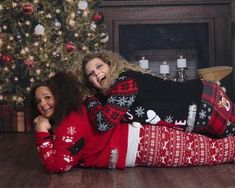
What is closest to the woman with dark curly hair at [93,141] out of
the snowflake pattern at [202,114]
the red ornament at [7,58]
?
the snowflake pattern at [202,114]

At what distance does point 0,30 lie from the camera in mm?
4547

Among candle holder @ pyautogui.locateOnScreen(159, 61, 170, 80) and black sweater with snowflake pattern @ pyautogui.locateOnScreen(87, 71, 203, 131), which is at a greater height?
candle holder @ pyautogui.locateOnScreen(159, 61, 170, 80)

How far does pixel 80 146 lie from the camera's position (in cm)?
251

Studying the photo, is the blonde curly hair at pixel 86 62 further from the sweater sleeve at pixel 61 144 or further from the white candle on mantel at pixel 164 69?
the white candle on mantel at pixel 164 69

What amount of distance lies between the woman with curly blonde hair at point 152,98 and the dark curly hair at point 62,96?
78 mm

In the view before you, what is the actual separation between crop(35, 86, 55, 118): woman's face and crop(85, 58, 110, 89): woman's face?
0.77 ft

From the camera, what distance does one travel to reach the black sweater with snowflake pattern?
8.18ft

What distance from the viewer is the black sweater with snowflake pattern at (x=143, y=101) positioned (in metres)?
2.49

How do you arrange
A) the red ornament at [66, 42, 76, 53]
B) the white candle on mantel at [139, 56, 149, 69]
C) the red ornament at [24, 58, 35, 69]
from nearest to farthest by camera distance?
the red ornament at [24, 58, 35, 69], the red ornament at [66, 42, 76, 53], the white candle on mantel at [139, 56, 149, 69]

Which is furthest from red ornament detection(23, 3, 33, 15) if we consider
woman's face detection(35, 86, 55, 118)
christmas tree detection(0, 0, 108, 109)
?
woman's face detection(35, 86, 55, 118)

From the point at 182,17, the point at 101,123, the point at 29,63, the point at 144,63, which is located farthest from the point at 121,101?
the point at 182,17

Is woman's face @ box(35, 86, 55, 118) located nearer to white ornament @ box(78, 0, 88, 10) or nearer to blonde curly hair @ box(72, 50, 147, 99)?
blonde curly hair @ box(72, 50, 147, 99)

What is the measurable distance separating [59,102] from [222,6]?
323 cm

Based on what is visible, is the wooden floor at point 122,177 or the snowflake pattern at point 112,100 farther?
the snowflake pattern at point 112,100
